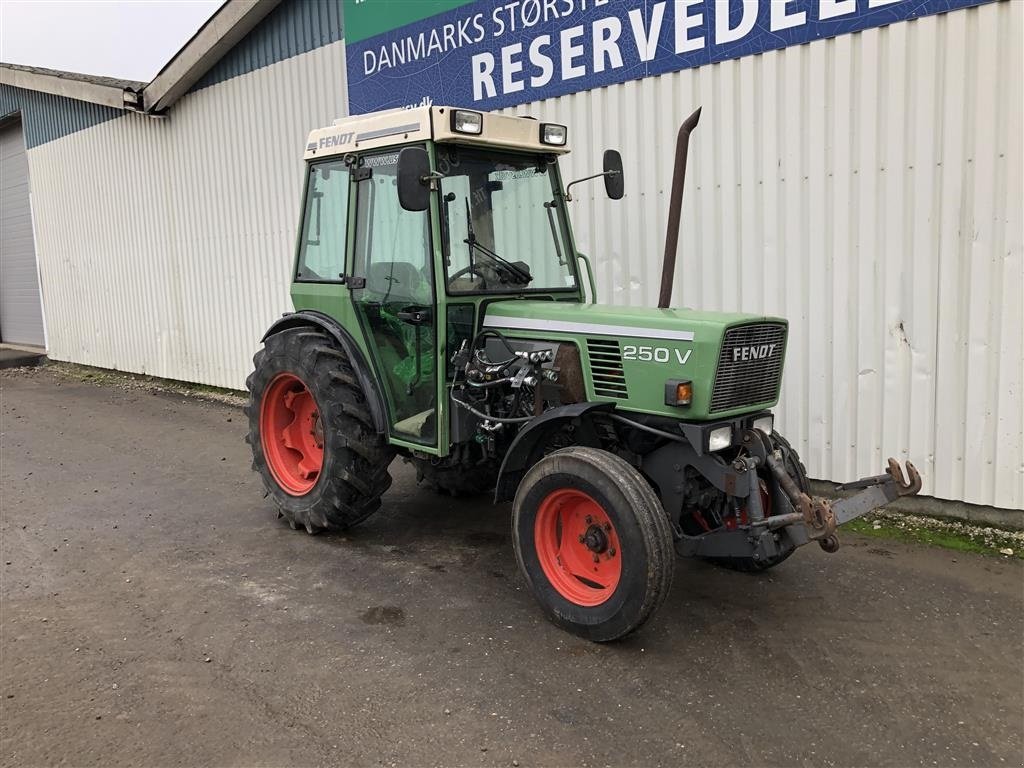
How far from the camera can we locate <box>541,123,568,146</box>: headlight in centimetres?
479

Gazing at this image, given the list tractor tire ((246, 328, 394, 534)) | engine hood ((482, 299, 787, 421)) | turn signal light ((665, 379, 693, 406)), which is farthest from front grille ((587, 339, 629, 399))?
tractor tire ((246, 328, 394, 534))

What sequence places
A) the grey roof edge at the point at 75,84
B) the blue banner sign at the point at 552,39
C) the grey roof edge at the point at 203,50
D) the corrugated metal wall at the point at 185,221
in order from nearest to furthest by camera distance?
the blue banner sign at the point at 552,39 → the grey roof edge at the point at 203,50 → the corrugated metal wall at the point at 185,221 → the grey roof edge at the point at 75,84

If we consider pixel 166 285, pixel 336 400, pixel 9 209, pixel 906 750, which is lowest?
pixel 906 750

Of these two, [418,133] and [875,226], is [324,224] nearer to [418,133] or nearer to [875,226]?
[418,133]

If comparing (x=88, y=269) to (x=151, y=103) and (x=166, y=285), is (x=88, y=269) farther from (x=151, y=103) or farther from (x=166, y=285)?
(x=151, y=103)

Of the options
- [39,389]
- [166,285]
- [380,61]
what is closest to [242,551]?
[380,61]

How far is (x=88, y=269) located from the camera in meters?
13.0

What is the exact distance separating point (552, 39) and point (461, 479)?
3752 mm

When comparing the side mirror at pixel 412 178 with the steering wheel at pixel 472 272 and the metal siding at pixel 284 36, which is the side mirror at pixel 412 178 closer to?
the steering wheel at pixel 472 272

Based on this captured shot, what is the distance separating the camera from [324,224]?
5164 mm

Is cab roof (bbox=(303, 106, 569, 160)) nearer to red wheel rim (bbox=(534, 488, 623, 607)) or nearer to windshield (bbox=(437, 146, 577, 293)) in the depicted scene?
windshield (bbox=(437, 146, 577, 293))

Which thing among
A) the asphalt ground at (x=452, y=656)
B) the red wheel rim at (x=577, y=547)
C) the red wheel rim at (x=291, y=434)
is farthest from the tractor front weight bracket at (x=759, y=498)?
the red wheel rim at (x=291, y=434)

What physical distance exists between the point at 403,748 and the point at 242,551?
2.43 meters

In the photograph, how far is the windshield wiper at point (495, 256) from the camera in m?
4.55
